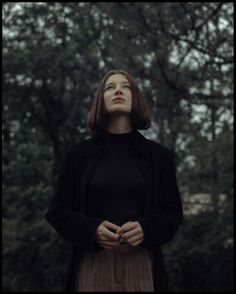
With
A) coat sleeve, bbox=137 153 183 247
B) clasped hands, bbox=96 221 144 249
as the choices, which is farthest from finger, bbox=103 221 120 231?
coat sleeve, bbox=137 153 183 247

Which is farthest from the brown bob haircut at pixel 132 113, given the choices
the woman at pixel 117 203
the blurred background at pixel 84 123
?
the blurred background at pixel 84 123

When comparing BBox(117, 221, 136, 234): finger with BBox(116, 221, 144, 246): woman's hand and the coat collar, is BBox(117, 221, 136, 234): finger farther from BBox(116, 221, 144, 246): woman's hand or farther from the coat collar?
the coat collar

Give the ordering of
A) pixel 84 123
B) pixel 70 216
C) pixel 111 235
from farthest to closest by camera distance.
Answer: pixel 84 123 < pixel 70 216 < pixel 111 235

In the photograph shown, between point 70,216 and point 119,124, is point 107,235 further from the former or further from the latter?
point 119,124

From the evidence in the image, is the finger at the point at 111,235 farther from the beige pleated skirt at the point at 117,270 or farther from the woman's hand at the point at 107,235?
the beige pleated skirt at the point at 117,270

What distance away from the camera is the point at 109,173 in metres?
2.13

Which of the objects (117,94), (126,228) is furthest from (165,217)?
(117,94)

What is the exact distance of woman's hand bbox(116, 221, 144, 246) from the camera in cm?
202

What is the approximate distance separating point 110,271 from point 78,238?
193mm

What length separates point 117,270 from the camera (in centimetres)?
210

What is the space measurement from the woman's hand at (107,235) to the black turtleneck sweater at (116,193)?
0.08 meters

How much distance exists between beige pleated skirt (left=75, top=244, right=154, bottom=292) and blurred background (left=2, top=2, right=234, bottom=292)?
3.86m

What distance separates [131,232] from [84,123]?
734 cm

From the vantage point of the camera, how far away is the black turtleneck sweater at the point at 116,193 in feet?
6.93
